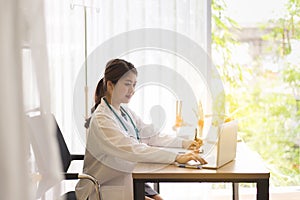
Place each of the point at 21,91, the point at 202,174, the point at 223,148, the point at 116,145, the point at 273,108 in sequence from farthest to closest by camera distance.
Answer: the point at 273,108
the point at 116,145
the point at 223,148
the point at 202,174
the point at 21,91

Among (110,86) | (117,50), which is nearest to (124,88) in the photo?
(110,86)

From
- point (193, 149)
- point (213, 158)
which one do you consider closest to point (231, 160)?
point (213, 158)

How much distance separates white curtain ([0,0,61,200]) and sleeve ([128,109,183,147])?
4.66 feet

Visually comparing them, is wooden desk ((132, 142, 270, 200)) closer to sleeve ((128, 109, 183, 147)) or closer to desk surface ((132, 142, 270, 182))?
desk surface ((132, 142, 270, 182))

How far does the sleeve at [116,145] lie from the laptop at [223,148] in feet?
0.56

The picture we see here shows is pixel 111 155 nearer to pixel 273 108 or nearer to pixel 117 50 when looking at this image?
pixel 117 50

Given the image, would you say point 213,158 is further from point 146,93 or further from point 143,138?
point 146,93

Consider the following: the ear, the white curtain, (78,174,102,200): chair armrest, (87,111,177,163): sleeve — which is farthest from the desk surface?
the white curtain

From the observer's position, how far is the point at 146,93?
312 cm

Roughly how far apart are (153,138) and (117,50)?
0.86 meters

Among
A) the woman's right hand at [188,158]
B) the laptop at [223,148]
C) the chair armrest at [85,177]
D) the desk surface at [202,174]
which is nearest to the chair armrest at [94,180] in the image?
the chair armrest at [85,177]

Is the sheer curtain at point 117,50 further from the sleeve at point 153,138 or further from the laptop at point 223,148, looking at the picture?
the laptop at point 223,148

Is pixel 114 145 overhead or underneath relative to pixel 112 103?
underneath

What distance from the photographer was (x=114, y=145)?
2.06 metres
